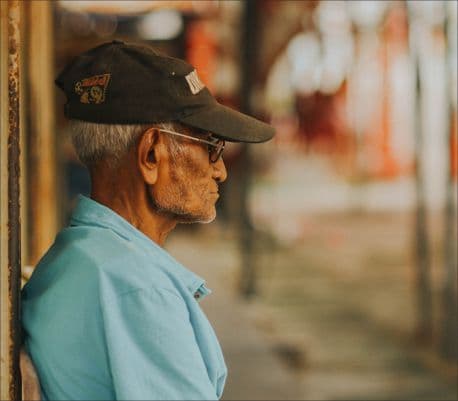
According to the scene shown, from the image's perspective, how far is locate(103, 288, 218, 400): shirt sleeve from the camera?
171 cm

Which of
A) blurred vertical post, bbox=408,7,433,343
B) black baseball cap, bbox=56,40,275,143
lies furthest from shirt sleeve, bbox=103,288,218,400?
blurred vertical post, bbox=408,7,433,343

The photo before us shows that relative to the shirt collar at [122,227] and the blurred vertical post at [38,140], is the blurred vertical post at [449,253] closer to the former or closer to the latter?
the blurred vertical post at [38,140]

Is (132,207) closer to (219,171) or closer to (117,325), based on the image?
(219,171)

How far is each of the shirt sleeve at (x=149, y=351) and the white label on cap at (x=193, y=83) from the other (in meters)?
0.44

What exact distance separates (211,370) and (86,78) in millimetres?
654

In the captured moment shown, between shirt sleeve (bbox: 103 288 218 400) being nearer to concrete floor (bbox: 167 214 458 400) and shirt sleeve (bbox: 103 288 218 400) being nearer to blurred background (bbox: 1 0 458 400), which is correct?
blurred background (bbox: 1 0 458 400)

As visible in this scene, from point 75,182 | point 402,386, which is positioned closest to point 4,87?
point 402,386

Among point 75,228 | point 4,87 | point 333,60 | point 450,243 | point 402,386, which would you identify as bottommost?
point 402,386

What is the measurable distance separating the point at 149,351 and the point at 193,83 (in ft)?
1.86

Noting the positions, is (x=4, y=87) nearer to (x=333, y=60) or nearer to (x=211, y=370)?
(x=211, y=370)

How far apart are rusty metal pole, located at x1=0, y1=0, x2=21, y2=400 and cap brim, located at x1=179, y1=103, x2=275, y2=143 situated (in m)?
0.36

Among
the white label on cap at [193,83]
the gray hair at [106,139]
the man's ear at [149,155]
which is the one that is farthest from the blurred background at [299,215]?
the white label on cap at [193,83]

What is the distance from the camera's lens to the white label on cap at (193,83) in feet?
6.33

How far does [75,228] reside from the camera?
1977 mm
